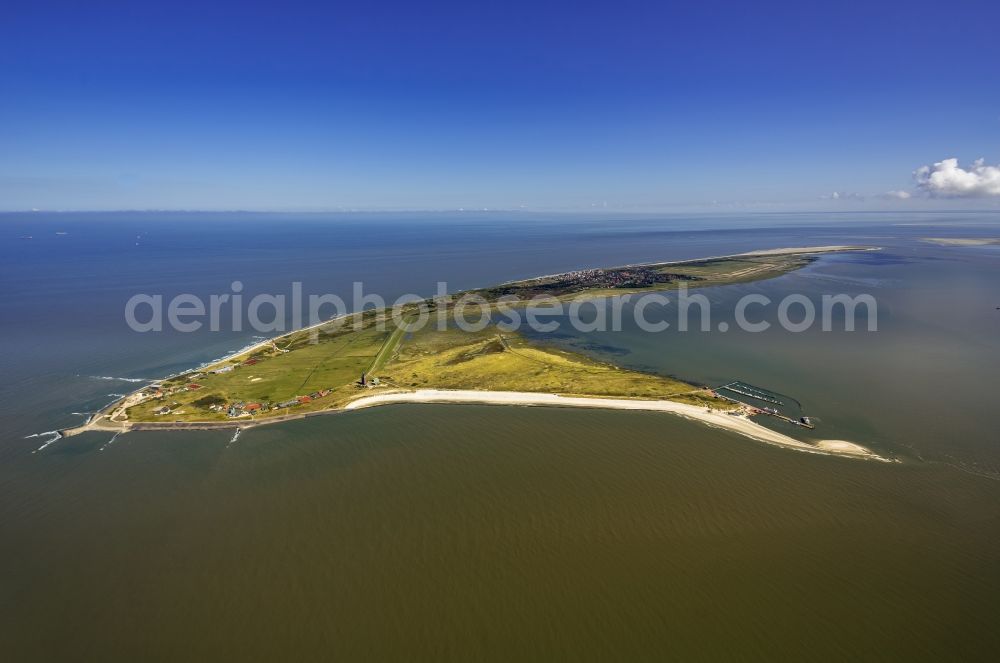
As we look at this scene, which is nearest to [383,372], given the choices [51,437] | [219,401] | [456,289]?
[219,401]

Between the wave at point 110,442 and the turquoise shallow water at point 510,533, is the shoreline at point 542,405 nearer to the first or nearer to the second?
the wave at point 110,442

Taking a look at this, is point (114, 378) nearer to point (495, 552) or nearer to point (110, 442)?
point (110, 442)

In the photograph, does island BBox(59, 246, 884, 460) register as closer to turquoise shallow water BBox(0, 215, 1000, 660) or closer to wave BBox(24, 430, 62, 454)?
wave BBox(24, 430, 62, 454)

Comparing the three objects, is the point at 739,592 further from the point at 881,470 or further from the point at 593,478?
the point at 881,470

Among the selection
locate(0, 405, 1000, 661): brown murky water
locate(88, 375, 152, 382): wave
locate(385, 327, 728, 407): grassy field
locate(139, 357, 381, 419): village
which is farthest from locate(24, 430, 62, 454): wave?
locate(385, 327, 728, 407): grassy field

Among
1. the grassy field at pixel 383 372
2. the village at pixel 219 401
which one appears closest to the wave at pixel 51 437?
the grassy field at pixel 383 372
